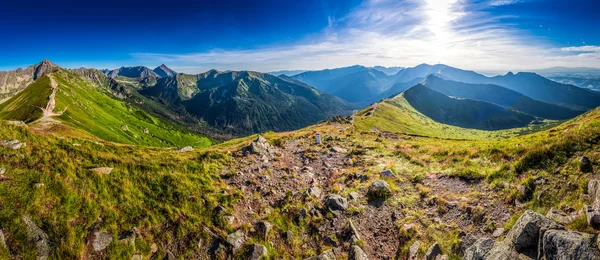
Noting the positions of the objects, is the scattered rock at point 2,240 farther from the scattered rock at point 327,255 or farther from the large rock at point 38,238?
the scattered rock at point 327,255

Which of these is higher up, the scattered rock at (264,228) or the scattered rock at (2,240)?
the scattered rock at (2,240)

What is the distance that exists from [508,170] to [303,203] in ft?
42.7

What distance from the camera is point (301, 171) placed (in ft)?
76.4

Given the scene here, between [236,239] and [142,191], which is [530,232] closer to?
[236,239]

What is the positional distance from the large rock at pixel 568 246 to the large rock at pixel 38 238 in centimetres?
1716

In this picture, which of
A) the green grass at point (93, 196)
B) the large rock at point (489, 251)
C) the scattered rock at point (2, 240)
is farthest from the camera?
the green grass at point (93, 196)

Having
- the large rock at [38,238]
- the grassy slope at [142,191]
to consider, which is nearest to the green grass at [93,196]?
the grassy slope at [142,191]

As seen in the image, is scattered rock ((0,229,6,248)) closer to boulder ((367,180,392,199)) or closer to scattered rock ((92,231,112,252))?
scattered rock ((92,231,112,252))

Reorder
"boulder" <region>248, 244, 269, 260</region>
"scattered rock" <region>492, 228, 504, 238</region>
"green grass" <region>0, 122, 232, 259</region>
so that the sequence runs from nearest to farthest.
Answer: "green grass" <region>0, 122, 232, 259</region> → "scattered rock" <region>492, 228, 504, 238</region> → "boulder" <region>248, 244, 269, 260</region>

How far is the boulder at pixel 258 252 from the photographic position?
11.8 m

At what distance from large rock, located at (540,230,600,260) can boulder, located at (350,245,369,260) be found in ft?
22.0

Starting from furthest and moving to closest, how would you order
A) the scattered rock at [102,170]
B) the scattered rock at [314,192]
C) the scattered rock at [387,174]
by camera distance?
the scattered rock at [387,174]
the scattered rock at [314,192]
the scattered rock at [102,170]

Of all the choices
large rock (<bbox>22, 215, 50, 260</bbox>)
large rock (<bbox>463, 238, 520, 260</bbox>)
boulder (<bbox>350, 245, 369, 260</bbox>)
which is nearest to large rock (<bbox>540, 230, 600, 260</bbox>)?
large rock (<bbox>463, 238, 520, 260</bbox>)

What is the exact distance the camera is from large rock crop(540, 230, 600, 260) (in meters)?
6.90
